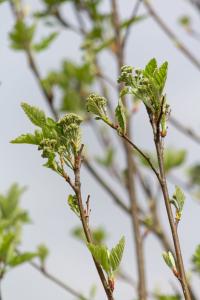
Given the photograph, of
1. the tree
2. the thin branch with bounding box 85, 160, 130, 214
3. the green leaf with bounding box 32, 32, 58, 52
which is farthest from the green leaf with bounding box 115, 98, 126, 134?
the green leaf with bounding box 32, 32, 58, 52

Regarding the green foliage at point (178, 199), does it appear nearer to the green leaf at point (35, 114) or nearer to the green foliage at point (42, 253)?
the green leaf at point (35, 114)

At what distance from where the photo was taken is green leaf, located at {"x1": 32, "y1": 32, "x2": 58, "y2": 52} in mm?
4523

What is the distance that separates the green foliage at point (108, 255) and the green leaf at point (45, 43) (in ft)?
10.5

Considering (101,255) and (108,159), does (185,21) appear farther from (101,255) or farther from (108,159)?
(101,255)

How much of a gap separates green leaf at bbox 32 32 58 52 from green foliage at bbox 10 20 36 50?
0.08 m

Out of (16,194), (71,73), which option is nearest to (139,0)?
(16,194)

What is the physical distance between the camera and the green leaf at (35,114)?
5.40ft

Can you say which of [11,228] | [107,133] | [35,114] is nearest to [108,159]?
[107,133]

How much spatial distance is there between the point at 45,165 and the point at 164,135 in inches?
13.4

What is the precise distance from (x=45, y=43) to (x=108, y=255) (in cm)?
331

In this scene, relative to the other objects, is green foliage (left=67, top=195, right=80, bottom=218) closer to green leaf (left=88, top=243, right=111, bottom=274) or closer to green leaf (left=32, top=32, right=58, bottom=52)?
green leaf (left=88, top=243, right=111, bottom=274)

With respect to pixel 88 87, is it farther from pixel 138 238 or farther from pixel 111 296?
pixel 111 296

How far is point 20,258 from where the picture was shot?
312cm

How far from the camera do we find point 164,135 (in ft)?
4.91
